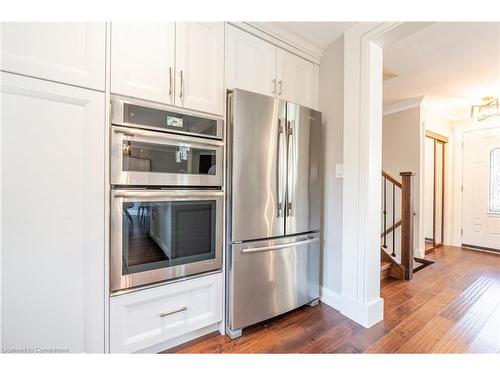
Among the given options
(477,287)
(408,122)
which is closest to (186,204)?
(477,287)

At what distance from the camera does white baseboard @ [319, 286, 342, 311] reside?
198cm

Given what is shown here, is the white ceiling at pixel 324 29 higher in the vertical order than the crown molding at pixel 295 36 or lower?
higher

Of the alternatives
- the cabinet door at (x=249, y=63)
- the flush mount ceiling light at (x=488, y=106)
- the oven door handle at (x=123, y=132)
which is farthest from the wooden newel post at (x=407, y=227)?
the oven door handle at (x=123, y=132)

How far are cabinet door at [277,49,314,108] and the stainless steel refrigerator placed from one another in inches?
8.6

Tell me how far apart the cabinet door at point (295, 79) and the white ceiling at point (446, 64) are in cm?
98

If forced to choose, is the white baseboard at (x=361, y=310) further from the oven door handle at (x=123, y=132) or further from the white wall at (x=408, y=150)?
the white wall at (x=408, y=150)

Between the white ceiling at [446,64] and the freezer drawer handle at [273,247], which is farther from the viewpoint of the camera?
the white ceiling at [446,64]

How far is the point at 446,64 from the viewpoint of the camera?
99.9 inches

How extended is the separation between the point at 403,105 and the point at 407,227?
216 centimetres

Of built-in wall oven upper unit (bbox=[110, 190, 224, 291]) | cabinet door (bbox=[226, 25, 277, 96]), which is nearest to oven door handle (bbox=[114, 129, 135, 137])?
built-in wall oven upper unit (bbox=[110, 190, 224, 291])

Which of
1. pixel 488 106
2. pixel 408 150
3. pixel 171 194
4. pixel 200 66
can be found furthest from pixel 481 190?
pixel 171 194

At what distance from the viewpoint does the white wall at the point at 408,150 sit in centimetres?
357

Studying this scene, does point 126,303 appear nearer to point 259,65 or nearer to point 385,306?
point 259,65

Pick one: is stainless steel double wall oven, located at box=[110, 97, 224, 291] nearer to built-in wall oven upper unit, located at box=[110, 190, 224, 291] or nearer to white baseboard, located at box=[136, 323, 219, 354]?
built-in wall oven upper unit, located at box=[110, 190, 224, 291]
